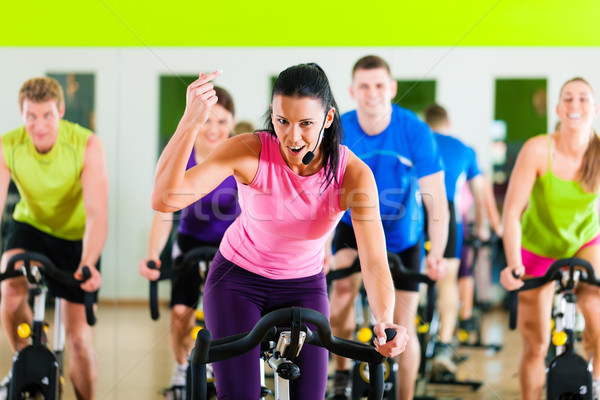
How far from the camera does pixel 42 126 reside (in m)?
3.04

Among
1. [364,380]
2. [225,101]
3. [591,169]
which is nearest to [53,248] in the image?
[225,101]

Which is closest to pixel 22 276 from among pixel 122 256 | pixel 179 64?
pixel 122 256

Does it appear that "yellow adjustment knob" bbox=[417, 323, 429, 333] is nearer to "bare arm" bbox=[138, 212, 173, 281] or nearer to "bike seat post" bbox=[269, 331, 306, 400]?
"bare arm" bbox=[138, 212, 173, 281]

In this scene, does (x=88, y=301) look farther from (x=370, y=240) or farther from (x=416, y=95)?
(x=416, y=95)

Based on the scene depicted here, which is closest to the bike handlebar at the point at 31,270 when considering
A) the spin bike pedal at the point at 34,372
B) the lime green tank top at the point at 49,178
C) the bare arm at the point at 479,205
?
the spin bike pedal at the point at 34,372

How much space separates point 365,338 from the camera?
2.63 meters

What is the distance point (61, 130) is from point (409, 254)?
1.58 meters

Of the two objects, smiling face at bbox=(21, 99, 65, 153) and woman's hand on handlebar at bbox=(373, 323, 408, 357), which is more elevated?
smiling face at bbox=(21, 99, 65, 153)

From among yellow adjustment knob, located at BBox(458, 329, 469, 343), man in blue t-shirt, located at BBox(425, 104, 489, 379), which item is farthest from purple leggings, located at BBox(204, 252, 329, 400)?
yellow adjustment knob, located at BBox(458, 329, 469, 343)

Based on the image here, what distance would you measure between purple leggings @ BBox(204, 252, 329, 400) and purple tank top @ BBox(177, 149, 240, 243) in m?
1.15

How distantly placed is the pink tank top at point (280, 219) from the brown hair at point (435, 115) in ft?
6.74

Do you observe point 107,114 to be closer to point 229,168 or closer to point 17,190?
point 17,190

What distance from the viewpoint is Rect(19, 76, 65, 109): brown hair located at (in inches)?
121

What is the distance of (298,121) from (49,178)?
167 centimetres
